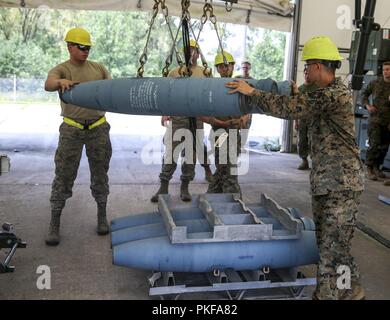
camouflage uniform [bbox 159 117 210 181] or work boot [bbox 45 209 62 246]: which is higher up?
camouflage uniform [bbox 159 117 210 181]

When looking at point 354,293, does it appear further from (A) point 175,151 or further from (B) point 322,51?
(A) point 175,151

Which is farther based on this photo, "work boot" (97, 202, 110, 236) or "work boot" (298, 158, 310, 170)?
"work boot" (298, 158, 310, 170)

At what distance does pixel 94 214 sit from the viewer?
4371 millimetres

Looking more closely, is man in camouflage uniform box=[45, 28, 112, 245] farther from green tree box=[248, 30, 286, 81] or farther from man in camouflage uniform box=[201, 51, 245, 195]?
green tree box=[248, 30, 286, 81]

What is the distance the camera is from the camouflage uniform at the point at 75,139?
357 centimetres

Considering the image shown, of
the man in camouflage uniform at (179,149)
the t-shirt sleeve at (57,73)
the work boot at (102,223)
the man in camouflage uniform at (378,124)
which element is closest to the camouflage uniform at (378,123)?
the man in camouflage uniform at (378,124)

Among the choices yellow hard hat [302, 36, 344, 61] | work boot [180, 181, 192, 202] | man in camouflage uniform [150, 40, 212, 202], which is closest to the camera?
yellow hard hat [302, 36, 344, 61]

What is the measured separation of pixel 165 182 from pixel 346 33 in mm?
5224

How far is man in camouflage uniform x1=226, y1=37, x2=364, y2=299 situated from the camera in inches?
99.3

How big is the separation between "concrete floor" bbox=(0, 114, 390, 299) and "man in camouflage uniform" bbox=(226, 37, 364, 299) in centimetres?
52

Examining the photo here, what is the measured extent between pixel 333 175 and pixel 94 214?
2.55 meters

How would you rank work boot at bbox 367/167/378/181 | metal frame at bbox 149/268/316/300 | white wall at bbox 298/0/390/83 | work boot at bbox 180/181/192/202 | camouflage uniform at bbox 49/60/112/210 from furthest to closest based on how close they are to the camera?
1. white wall at bbox 298/0/390/83
2. work boot at bbox 367/167/378/181
3. work boot at bbox 180/181/192/202
4. camouflage uniform at bbox 49/60/112/210
5. metal frame at bbox 149/268/316/300

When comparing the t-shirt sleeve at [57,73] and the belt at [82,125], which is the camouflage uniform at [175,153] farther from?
the t-shirt sleeve at [57,73]

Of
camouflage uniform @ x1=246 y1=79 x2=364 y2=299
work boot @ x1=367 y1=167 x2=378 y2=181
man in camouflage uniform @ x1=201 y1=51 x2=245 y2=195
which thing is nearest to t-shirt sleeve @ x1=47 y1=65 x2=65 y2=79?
man in camouflage uniform @ x1=201 y1=51 x2=245 y2=195
